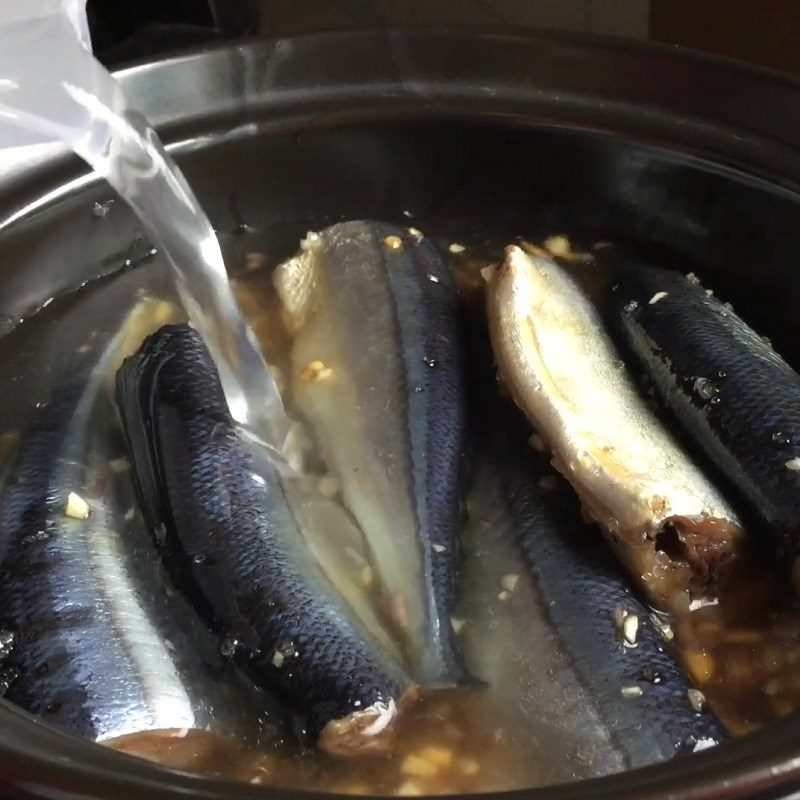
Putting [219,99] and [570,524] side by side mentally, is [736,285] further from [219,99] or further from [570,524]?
[219,99]

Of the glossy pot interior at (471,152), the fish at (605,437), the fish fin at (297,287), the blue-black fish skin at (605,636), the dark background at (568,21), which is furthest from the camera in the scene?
the dark background at (568,21)

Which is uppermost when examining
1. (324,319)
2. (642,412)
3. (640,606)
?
(324,319)

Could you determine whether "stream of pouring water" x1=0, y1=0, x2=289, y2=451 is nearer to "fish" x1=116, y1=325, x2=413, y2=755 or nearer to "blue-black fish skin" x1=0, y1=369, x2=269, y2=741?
"fish" x1=116, y1=325, x2=413, y2=755

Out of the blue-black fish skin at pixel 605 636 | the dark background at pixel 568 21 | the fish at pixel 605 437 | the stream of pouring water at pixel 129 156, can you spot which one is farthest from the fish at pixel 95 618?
the dark background at pixel 568 21

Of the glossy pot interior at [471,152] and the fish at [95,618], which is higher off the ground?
the glossy pot interior at [471,152]

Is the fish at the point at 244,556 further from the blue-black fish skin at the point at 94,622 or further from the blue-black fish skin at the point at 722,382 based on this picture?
the blue-black fish skin at the point at 722,382

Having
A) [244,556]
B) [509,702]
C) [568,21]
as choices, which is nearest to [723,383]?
[509,702]

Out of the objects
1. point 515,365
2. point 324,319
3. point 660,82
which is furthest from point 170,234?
point 660,82
